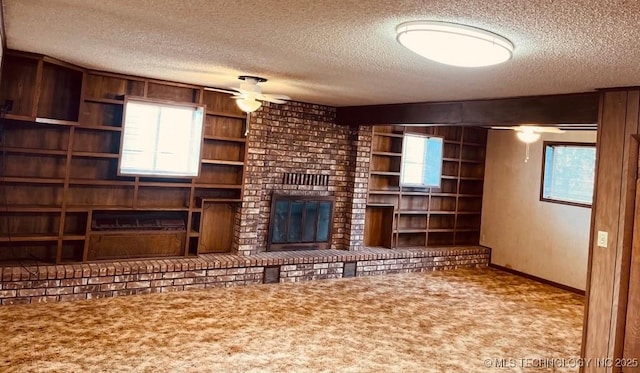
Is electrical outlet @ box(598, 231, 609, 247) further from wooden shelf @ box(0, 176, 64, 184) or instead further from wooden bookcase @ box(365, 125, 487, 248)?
wooden shelf @ box(0, 176, 64, 184)

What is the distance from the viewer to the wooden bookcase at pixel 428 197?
7.20 metres

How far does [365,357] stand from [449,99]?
258 centimetres

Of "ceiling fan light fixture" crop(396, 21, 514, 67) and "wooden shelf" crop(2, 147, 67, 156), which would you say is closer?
"ceiling fan light fixture" crop(396, 21, 514, 67)

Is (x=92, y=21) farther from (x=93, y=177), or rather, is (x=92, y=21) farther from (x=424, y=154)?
(x=424, y=154)

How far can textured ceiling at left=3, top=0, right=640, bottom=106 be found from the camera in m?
2.08

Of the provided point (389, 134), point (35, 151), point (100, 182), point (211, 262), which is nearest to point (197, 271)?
point (211, 262)

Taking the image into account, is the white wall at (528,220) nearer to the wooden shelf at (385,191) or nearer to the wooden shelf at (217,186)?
the wooden shelf at (385,191)

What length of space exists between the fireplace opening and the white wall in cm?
297

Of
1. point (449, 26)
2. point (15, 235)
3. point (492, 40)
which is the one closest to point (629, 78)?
point (492, 40)

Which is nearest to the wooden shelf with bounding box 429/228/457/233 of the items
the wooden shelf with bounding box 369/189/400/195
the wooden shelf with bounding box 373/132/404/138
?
the wooden shelf with bounding box 369/189/400/195

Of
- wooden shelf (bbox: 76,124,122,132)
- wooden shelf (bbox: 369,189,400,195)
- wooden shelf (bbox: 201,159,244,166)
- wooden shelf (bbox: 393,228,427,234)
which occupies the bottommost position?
wooden shelf (bbox: 393,228,427,234)

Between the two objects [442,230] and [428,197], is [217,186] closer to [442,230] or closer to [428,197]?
[428,197]

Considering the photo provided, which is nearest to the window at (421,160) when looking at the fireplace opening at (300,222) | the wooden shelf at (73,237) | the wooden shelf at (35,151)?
the fireplace opening at (300,222)

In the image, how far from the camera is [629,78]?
3057 millimetres
